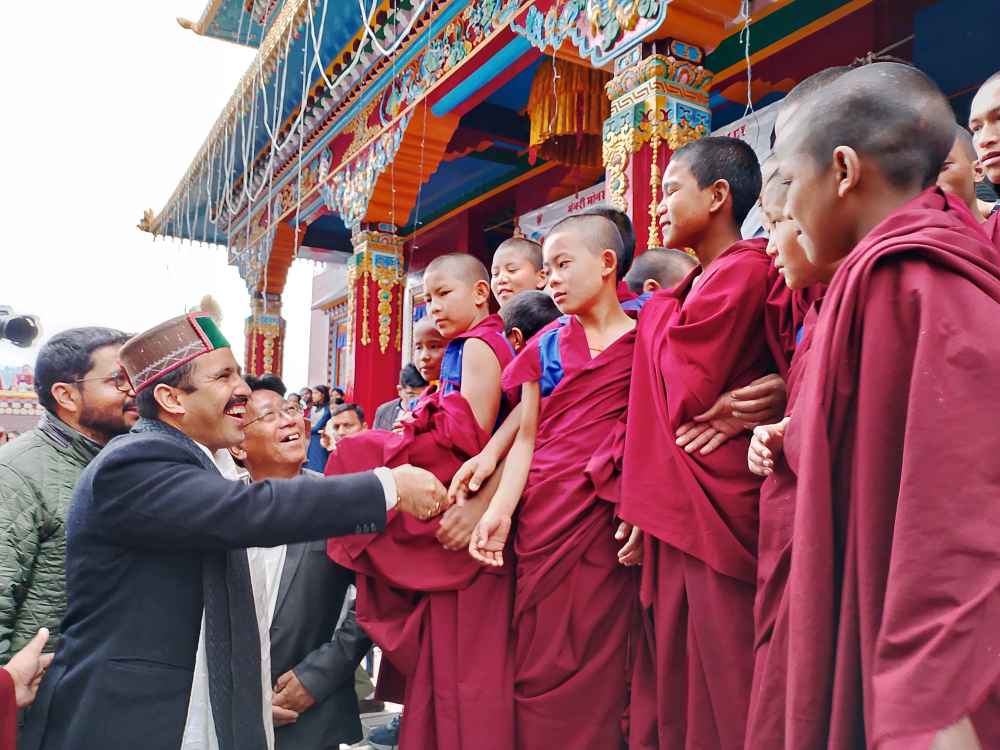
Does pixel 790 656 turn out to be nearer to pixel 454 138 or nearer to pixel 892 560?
pixel 892 560

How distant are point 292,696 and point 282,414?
2.25ft

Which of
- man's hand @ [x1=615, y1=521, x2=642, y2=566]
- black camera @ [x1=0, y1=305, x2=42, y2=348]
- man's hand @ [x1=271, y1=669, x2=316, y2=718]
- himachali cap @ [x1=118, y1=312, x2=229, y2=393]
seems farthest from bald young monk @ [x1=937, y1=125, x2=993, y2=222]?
black camera @ [x1=0, y1=305, x2=42, y2=348]

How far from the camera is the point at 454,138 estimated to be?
6160 mm

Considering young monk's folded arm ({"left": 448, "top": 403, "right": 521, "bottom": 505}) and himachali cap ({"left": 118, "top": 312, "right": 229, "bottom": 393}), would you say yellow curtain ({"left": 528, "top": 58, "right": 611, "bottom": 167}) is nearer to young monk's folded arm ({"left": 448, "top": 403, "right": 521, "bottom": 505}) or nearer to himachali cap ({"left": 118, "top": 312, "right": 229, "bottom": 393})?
young monk's folded arm ({"left": 448, "top": 403, "right": 521, "bottom": 505})

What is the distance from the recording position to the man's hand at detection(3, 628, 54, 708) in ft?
4.20

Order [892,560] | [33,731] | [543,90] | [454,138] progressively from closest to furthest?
1. [892,560]
2. [33,731]
3. [543,90]
4. [454,138]

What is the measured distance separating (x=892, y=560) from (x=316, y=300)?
494 inches

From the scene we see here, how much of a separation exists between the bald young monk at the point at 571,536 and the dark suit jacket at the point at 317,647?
450 millimetres

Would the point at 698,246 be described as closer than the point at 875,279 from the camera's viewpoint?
No

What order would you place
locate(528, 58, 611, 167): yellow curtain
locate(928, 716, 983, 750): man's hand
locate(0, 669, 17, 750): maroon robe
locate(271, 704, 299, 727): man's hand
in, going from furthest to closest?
locate(528, 58, 611, 167): yellow curtain
locate(271, 704, 299, 727): man's hand
locate(0, 669, 17, 750): maroon robe
locate(928, 716, 983, 750): man's hand

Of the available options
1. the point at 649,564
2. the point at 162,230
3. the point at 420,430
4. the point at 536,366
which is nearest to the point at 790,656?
the point at 649,564

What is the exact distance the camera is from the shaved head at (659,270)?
2.13 meters

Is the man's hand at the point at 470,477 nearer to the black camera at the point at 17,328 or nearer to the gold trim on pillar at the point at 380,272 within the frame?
the black camera at the point at 17,328

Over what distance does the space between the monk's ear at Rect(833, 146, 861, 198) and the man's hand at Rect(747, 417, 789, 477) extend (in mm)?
337
